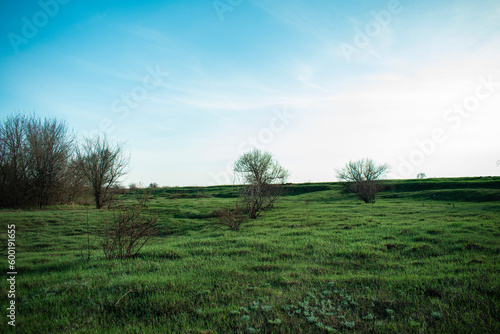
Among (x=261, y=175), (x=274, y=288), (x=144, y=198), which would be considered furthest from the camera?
(x=261, y=175)

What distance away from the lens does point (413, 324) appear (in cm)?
403

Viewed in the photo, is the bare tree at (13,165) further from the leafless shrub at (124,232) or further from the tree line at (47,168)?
the leafless shrub at (124,232)

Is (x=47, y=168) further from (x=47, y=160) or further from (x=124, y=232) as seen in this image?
(x=124, y=232)

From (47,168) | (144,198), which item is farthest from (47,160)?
(144,198)

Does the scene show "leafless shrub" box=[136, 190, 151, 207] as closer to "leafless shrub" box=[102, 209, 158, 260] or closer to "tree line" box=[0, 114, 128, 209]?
"leafless shrub" box=[102, 209, 158, 260]

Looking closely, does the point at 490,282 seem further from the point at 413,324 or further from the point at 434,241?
the point at 434,241

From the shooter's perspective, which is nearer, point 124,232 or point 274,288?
point 274,288

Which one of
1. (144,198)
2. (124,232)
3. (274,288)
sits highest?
(144,198)

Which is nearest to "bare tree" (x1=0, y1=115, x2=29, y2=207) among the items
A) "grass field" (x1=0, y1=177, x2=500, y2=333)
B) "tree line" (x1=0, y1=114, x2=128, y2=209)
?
"tree line" (x1=0, y1=114, x2=128, y2=209)

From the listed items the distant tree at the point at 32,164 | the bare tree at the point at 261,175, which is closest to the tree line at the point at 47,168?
the distant tree at the point at 32,164

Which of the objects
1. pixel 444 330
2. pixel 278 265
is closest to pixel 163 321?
pixel 278 265

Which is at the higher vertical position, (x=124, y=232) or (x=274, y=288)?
(x=124, y=232)

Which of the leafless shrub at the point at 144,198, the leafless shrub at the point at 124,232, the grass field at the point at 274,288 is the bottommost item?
the grass field at the point at 274,288

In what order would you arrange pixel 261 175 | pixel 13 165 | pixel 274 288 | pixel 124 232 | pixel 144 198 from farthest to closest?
pixel 261 175 < pixel 13 165 < pixel 144 198 < pixel 124 232 < pixel 274 288
